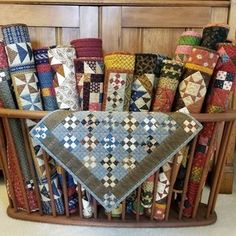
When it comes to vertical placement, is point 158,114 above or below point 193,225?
above

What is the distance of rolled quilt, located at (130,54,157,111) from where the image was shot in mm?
765

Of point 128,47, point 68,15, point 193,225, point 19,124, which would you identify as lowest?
point 193,225

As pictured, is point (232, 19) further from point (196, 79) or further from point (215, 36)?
point (196, 79)

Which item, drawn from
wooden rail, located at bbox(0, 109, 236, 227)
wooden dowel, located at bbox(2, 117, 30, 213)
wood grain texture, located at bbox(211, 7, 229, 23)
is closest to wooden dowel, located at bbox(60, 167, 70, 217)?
wooden rail, located at bbox(0, 109, 236, 227)

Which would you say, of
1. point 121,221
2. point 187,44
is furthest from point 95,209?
point 187,44

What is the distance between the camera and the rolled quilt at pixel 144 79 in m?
0.76

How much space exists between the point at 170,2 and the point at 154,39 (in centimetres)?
Answer: 13

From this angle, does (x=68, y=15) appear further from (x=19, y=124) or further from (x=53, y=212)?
(x=53, y=212)

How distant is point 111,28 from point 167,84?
0.38 meters

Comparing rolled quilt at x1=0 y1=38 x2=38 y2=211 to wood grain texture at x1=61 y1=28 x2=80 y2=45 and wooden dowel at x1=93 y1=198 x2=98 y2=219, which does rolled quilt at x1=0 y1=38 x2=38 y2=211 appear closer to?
wooden dowel at x1=93 y1=198 x2=98 y2=219

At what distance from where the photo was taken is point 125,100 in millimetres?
762

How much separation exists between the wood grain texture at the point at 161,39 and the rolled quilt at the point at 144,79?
0.30m

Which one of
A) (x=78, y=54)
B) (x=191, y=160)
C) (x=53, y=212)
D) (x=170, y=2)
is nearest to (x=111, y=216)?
(x=53, y=212)

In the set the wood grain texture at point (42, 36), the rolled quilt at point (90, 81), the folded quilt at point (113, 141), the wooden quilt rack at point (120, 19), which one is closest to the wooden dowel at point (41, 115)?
the folded quilt at point (113, 141)
